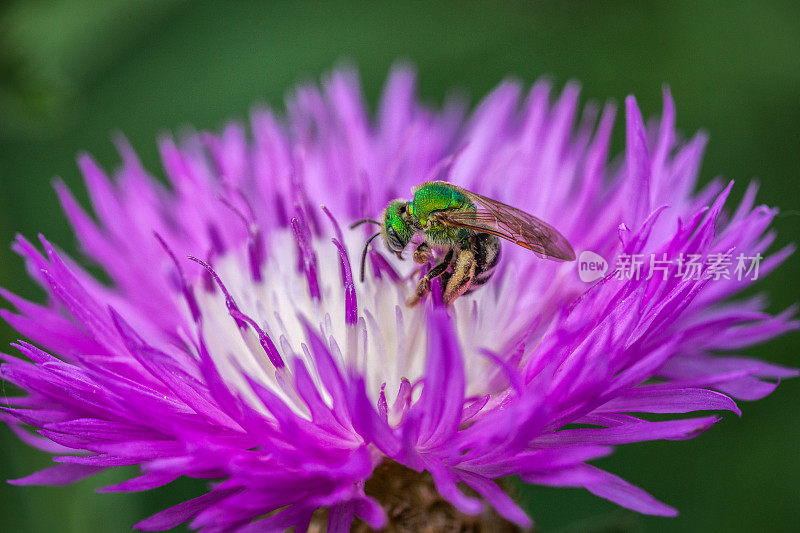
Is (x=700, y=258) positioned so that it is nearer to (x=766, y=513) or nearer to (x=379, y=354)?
(x=379, y=354)

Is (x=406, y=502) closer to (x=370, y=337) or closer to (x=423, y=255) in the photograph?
(x=370, y=337)

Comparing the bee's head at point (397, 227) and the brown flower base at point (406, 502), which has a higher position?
the bee's head at point (397, 227)

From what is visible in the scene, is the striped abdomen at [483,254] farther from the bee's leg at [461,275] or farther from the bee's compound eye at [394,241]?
the bee's compound eye at [394,241]

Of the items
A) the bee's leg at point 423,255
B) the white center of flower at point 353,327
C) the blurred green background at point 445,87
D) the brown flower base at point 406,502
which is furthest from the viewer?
the blurred green background at point 445,87

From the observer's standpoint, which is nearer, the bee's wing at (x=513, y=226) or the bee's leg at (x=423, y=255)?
the bee's wing at (x=513, y=226)

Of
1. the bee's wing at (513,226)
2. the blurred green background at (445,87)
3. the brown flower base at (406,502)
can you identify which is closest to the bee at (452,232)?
the bee's wing at (513,226)

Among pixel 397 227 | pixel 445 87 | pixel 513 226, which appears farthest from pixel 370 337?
pixel 445 87
